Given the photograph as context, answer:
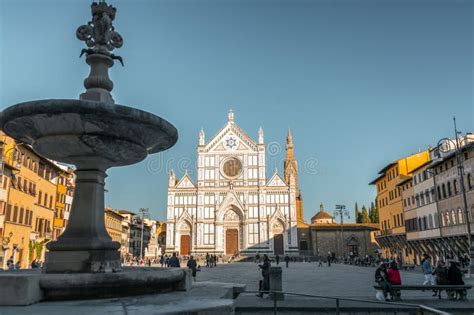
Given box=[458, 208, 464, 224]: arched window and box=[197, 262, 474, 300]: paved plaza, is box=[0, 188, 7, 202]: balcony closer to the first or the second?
box=[197, 262, 474, 300]: paved plaza

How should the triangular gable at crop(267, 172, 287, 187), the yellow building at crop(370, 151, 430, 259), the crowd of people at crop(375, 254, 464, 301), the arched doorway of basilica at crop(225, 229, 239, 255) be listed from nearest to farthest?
1. the crowd of people at crop(375, 254, 464, 301)
2. the yellow building at crop(370, 151, 430, 259)
3. the arched doorway of basilica at crop(225, 229, 239, 255)
4. the triangular gable at crop(267, 172, 287, 187)

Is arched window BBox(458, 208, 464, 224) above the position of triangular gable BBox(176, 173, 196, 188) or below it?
below

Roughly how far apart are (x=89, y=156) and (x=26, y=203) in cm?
3137

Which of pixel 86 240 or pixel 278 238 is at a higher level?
pixel 278 238

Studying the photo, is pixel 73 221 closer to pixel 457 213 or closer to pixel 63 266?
pixel 63 266

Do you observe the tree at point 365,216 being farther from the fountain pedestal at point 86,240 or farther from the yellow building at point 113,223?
the fountain pedestal at point 86,240

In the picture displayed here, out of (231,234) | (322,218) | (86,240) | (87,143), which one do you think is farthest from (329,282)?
(322,218)

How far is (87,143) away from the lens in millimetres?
7352

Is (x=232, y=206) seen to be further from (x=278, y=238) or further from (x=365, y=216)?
(x=365, y=216)

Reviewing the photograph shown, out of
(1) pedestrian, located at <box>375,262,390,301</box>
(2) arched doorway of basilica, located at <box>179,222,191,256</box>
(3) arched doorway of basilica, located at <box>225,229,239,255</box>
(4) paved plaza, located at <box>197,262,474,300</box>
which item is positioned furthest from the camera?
(3) arched doorway of basilica, located at <box>225,229,239,255</box>

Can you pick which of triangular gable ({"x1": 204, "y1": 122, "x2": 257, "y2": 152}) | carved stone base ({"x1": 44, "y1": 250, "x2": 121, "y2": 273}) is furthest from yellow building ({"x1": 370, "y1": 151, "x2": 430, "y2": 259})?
carved stone base ({"x1": 44, "y1": 250, "x2": 121, "y2": 273})

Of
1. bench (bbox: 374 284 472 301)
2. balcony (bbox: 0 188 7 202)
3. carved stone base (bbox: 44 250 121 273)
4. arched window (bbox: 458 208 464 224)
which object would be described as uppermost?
balcony (bbox: 0 188 7 202)

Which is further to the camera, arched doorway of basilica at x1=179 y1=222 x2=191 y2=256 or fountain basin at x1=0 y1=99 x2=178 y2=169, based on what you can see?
arched doorway of basilica at x1=179 y1=222 x2=191 y2=256

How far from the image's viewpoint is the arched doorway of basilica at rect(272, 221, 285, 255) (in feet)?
190
